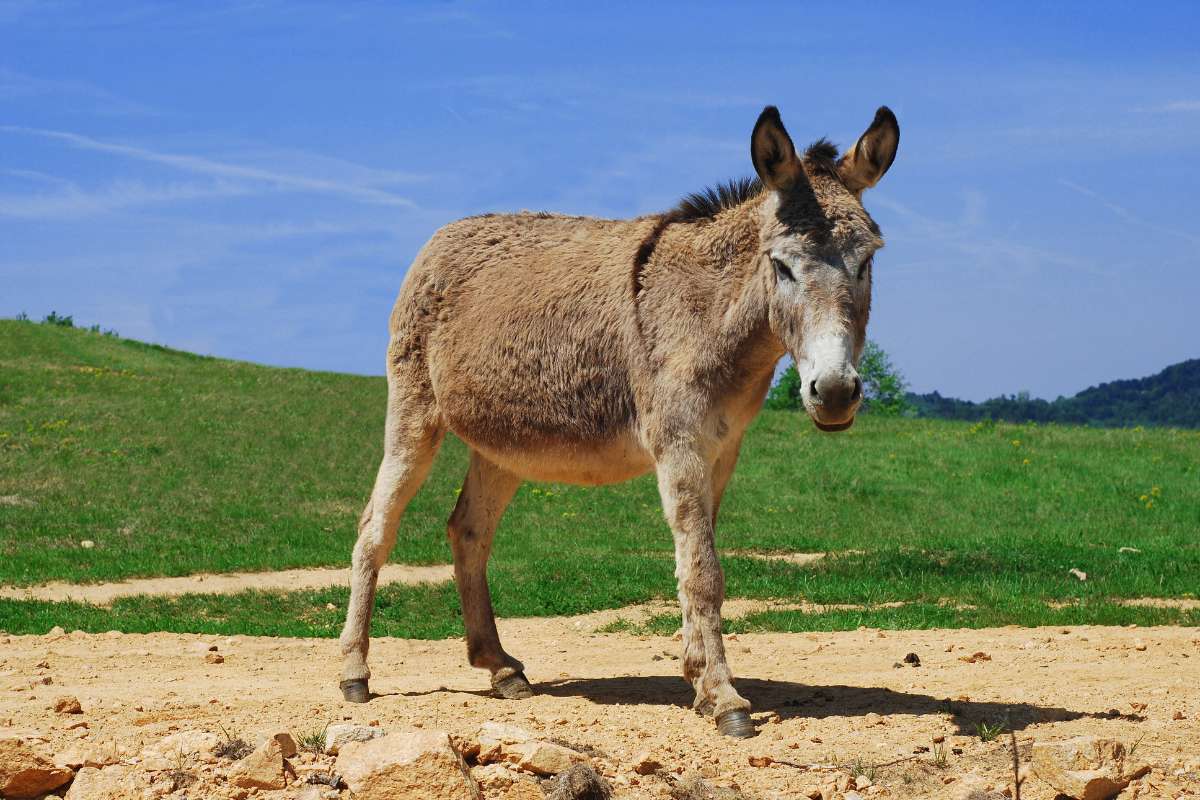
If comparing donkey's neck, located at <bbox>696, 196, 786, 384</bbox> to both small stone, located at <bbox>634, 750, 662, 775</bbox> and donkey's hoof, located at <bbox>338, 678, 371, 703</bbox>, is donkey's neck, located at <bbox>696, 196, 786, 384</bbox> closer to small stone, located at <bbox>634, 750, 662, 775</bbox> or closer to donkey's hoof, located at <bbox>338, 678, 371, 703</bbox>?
small stone, located at <bbox>634, 750, 662, 775</bbox>

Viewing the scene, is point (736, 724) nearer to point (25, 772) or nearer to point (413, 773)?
point (413, 773)

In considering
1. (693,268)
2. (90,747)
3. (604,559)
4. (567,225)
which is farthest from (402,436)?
(604,559)

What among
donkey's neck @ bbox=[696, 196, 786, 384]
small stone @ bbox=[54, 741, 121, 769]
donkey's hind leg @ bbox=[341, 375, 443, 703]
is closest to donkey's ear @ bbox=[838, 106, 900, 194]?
donkey's neck @ bbox=[696, 196, 786, 384]

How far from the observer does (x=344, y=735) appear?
5.64 metres

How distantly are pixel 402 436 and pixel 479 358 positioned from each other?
0.95 meters

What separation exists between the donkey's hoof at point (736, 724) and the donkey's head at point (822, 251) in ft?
5.32

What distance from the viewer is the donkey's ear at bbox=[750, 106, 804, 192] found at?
6336mm

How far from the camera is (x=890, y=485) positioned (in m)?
23.8

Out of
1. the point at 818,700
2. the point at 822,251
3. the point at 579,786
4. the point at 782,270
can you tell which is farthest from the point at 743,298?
the point at 579,786

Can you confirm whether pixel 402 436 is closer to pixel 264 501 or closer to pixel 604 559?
pixel 604 559

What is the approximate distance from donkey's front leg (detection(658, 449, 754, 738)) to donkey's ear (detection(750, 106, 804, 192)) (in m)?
1.55

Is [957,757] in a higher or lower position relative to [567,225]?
lower

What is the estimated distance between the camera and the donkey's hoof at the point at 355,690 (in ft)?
25.5

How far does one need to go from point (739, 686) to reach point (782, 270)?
3012 millimetres
